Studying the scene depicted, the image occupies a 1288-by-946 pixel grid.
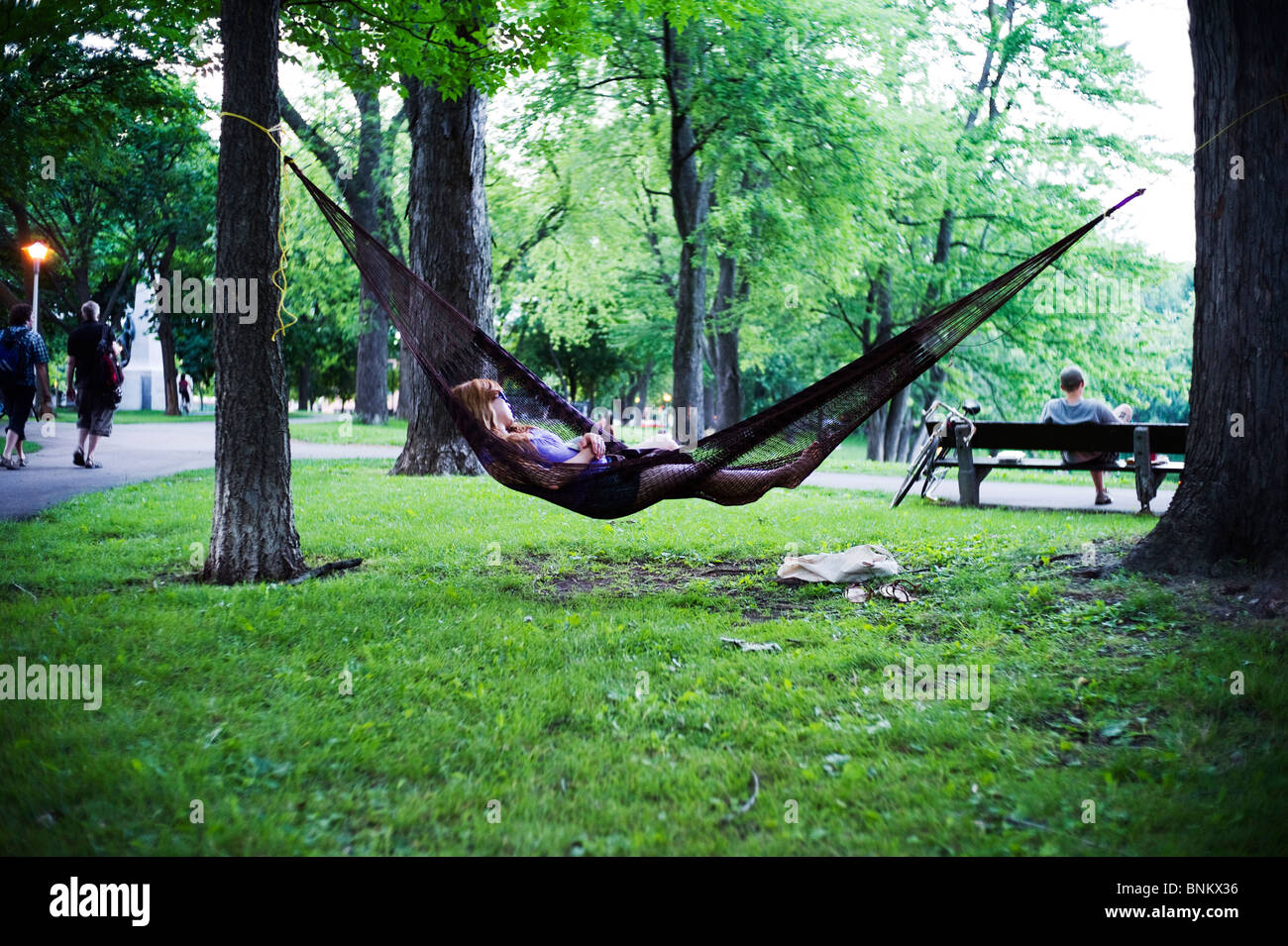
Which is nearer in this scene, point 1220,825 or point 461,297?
point 1220,825

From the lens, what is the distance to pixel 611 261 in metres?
17.3

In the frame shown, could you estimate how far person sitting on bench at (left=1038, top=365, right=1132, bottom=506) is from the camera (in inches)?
272

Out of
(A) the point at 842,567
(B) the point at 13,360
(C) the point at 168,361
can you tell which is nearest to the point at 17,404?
(B) the point at 13,360

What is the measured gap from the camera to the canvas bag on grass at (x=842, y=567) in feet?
13.9

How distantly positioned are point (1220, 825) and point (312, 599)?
3.23 metres

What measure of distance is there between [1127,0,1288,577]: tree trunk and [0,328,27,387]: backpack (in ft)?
28.8

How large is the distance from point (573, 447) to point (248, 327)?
164 centimetres

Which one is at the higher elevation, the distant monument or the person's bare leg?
the distant monument

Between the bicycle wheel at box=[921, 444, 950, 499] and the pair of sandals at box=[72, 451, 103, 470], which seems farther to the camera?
the pair of sandals at box=[72, 451, 103, 470]

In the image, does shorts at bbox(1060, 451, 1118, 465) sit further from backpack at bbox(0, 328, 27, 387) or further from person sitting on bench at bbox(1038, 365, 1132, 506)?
backpack at bbox(0, 328, 27, 387)

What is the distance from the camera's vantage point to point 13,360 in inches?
296

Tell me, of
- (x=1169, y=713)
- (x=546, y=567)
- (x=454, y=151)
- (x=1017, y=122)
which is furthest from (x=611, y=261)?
(x=1169, y=713)

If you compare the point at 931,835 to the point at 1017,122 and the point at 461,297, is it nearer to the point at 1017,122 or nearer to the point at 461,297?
the point at 461,297

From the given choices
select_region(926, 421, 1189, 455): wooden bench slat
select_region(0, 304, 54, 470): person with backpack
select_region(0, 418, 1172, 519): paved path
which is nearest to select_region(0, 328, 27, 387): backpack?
select_region(0, 304, 54, 470): person with backpack
